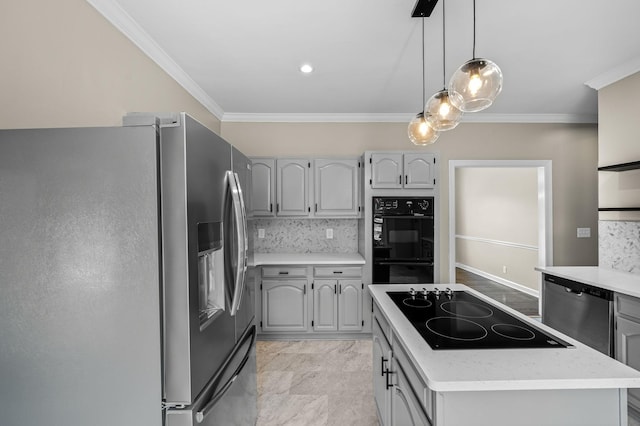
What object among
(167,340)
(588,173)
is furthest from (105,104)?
(588,173)

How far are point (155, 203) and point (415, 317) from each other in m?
1.31

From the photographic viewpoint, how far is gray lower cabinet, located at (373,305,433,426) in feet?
3.78

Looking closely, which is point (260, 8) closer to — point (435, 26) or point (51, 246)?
point (435, 26)

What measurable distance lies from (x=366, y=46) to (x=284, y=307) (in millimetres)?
2704

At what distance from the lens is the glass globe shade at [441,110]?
1.64 meters

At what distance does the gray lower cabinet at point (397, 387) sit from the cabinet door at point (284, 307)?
1451 mm

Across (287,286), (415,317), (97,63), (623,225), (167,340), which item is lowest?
(287,286)

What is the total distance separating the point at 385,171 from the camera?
3.44 metres

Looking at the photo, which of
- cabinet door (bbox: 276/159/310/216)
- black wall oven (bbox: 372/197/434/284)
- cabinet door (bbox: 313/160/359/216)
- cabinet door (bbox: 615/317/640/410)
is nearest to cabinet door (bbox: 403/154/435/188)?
black wall oven (bbox: 372/197/434/284)

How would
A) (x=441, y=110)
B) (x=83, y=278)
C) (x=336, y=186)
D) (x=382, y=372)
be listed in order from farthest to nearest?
(x=336, y=186), (x=382, y=372), (x=441, y=110), (x=83, y=278)

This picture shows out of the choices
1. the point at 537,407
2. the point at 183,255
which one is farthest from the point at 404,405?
the point at 183,255

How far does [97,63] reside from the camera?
173 cm

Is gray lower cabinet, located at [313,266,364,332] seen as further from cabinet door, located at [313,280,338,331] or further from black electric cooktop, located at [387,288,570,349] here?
black electric cooktop, located at [387,288,570,349]

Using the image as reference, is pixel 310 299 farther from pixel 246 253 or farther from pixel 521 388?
pixel 521 388
